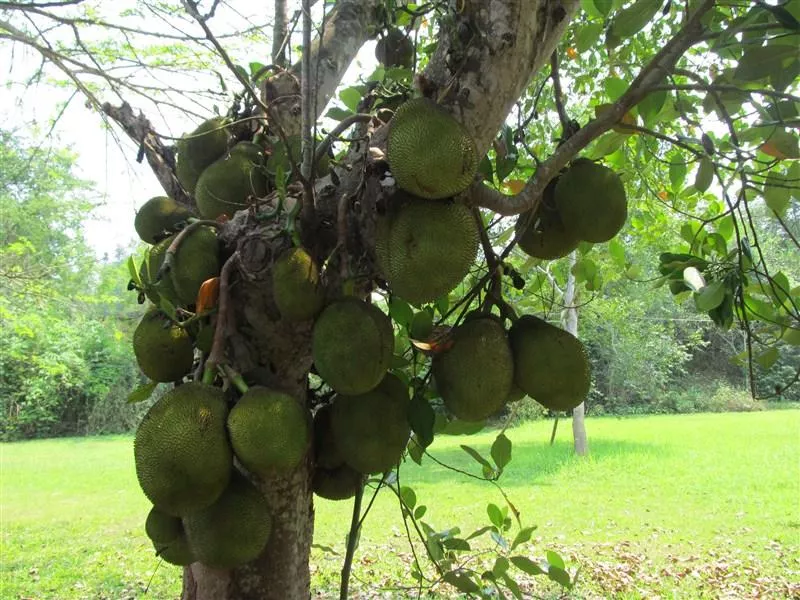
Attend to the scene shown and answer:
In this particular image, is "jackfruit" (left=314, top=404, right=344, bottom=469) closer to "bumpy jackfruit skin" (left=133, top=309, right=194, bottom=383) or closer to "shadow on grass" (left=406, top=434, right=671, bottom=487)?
"bumpy jackfruit skin" (left=133, top=309, right=194, bottom=383)

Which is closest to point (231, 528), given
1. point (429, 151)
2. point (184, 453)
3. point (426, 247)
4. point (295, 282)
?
point (184, 453)

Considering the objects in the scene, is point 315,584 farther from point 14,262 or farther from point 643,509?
point 14,262

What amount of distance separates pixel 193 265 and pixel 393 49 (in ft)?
2.44

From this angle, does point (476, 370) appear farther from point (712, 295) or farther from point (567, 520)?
point (567, 520)

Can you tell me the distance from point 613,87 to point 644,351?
54.4 feet

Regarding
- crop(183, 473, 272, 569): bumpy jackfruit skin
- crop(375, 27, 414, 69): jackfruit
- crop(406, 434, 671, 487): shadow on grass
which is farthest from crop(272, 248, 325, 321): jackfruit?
crop(406, 434, 671, 487): shadow on grass

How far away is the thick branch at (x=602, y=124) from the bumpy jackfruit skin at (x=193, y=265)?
424mm

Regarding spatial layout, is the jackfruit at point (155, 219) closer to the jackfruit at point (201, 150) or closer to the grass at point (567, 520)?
the jackfruit at point (201, 150)

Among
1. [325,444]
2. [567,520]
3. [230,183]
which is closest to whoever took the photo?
[325,444]

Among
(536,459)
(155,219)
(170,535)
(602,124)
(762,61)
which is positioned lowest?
(536,459)

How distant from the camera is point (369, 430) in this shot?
1039 millimetres

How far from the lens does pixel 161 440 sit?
90cm

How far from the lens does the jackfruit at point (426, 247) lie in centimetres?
93

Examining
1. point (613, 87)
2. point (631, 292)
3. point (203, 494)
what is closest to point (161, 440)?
point (203, 494)
